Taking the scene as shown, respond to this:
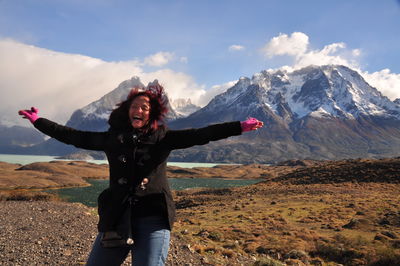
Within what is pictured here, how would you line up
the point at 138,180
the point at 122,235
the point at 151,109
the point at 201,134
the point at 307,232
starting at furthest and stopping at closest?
1. the point at 307,232
2. the point at 151,109
3. the point at 201,134
4. the point at 138,180
5. the point at 122,235

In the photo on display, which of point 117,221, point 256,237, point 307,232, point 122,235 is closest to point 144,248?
point 122,235

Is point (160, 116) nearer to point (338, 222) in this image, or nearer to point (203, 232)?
point (203, 232)

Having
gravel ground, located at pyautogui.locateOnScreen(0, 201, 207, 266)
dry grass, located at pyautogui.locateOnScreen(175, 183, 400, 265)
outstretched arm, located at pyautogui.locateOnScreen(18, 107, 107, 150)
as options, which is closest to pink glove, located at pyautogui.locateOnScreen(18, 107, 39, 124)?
outstretched arm, located at pyautogui.locateOnScreen(18, 107, 107, 150)

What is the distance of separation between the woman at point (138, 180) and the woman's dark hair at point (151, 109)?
0.01 metres

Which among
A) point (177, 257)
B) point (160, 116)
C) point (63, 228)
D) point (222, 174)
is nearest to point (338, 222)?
point (177, 257)

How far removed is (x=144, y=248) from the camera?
426 centimetres

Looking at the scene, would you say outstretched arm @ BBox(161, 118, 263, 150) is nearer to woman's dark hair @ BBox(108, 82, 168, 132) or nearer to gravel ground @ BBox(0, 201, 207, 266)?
woman's dark hair @ BBox(108, 82, 168, 132)

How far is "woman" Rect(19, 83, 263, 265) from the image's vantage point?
4285mm

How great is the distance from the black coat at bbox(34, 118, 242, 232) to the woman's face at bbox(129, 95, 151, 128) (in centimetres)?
17

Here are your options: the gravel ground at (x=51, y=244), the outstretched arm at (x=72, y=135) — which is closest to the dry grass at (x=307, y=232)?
the gravel ground at (x=51, y=244)

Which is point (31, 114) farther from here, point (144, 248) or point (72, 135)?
point (144, 248)

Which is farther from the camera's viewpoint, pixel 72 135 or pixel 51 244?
pixel 51 244

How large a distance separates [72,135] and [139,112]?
1090 millimetres

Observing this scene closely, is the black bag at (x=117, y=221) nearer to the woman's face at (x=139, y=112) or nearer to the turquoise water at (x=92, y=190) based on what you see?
the woman's face at (x=139, y=112)
